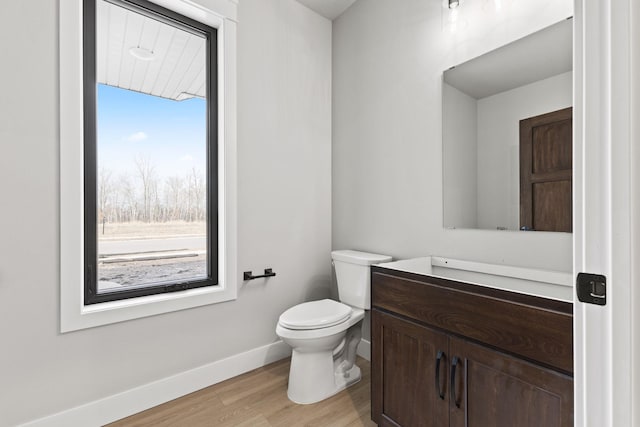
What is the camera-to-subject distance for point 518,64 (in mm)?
1602

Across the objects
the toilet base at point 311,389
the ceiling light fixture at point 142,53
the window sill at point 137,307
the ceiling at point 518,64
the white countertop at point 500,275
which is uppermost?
the ceiling light fixture at point 142,53

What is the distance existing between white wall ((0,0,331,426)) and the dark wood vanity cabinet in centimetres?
101

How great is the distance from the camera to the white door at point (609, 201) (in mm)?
652

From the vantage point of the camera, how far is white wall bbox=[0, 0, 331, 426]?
1.48 meters

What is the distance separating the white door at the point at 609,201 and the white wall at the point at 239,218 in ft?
6.10

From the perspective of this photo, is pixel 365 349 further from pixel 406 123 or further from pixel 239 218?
pixel 406 123

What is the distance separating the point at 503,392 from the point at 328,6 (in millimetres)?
2652

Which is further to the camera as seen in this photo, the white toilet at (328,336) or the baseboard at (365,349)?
the baseboard at (365,349)

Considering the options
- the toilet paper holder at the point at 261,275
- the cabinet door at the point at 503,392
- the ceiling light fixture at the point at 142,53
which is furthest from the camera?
the toilet paper holder at the point at 261,275

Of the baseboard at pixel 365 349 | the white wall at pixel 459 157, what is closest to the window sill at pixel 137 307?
the baseboard at pixel 365 349

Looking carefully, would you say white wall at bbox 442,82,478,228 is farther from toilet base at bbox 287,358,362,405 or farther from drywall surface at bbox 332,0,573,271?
toilet base at bbox 287,358,362,405

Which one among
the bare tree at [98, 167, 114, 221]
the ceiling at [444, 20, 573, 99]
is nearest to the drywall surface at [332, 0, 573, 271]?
the ceiling at [444, 20, 573, 99]

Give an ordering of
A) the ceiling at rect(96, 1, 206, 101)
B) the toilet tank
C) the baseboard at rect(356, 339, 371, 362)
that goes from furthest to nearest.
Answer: the baseboard at rect(356, 339, 371, 362) < the toilet tank < the ceiling at rect(96, 1, 206, 101)

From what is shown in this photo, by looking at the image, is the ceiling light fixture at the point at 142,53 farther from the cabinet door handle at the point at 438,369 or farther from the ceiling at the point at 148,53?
the cabinet door handle at the point at 438,369
